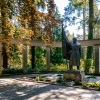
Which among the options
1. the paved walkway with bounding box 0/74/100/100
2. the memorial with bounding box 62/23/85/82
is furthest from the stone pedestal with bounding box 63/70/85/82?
the paved walkway with bounding box 0/74/100/100

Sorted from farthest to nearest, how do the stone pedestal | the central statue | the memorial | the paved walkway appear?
the central statue, the memorial, the stone pedestal, the paved walkway

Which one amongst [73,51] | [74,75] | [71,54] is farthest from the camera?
[71,54]

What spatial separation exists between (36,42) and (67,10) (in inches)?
318

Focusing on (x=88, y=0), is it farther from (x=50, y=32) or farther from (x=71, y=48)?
(x=50, y=32)

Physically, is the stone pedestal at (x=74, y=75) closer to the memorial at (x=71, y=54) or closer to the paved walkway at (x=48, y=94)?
the memorial at (x=71, y=54)

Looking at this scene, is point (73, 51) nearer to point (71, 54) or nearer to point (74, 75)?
point (71, 54)

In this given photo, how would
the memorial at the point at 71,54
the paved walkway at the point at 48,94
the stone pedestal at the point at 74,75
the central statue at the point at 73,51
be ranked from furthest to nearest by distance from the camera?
the central statue at the point at 73,51, the memorial at the point at 71,54, the stone pedestal at the point at 74,75, the paved walkway at the point at 48,94

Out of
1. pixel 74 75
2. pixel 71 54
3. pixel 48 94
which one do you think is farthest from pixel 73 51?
pixel 48 94

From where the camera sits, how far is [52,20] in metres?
8.30

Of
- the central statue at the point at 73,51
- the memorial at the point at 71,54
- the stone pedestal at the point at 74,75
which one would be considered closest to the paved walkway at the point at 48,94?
the stone pedestal at the point at 74,75

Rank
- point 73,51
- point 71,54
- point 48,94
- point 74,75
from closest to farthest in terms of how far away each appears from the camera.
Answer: point 48,94 → point 74,75 → point 73,51 → point 71,54

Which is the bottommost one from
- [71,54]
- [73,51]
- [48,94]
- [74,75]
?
[48,94]

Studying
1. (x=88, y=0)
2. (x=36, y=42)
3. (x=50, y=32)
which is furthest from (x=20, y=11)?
(x=88, y=0)

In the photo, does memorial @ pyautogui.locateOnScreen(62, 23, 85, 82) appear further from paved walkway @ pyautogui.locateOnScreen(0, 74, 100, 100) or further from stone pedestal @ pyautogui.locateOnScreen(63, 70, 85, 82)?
paved walkway @ pyautogui.locateOnScreen(0, 74, 100, 100)
